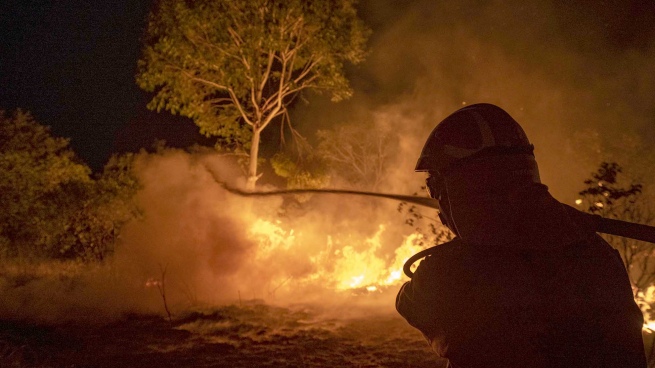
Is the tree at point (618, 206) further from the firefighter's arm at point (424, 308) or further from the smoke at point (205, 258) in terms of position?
the smoke at point (205, 258)

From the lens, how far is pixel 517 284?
3.57 feet

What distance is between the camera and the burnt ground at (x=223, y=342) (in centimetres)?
636

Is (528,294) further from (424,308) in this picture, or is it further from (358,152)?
(358,152)

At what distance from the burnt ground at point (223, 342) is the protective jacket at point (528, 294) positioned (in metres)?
5.46

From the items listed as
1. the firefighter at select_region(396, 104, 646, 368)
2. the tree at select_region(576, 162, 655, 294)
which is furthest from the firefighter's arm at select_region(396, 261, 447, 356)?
the tree at select_region(576, 162, 655, 294)

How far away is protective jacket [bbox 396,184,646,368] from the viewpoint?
1070 millimetres

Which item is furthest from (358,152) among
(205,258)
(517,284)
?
(517,284)

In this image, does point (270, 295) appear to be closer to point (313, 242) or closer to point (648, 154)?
point (313, 242)

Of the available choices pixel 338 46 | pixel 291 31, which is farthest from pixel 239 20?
pixel 338 46

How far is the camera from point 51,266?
36.8 ft

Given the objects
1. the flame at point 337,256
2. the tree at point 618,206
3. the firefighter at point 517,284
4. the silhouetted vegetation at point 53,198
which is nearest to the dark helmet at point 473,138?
the firefighter at point 517,284

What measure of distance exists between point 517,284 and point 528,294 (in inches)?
1.2

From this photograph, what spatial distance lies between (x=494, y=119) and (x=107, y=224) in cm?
1154

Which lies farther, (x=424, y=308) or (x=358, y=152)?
(x=358, y=152)
